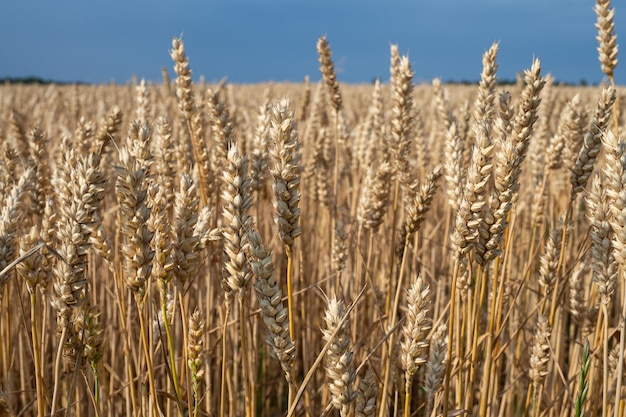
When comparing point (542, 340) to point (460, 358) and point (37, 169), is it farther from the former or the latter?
point (37, 169)

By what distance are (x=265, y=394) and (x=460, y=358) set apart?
1.25 metres

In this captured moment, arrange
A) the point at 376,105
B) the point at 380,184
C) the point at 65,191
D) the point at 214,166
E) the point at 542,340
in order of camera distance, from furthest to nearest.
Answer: the point at 376,105 < the point at 214,166 < the point at 380,184 < the point at 542,340 < the point at 65,191

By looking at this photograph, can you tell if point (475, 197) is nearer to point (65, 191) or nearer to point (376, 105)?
point (65, 191)

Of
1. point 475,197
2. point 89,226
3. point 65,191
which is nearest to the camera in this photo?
point 89,226

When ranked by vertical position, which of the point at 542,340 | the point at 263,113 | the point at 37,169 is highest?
the point at 263,113

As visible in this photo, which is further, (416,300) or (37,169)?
(37,169)

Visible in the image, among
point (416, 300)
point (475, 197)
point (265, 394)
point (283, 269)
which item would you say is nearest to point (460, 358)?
point (416, 300)

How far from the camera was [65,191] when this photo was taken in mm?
1338

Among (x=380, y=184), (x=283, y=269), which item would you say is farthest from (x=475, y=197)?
(x=283, y=269)

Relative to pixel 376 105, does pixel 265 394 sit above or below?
below

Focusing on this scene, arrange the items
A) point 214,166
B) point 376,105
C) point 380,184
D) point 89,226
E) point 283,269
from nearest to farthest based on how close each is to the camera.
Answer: point 89,226 < point 380,184 < point 214,166 < point 283,269 < point 376,105

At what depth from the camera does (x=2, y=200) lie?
67.1 inches

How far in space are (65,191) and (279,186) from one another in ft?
1.83

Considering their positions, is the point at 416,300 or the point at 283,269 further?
the point at 283,269
